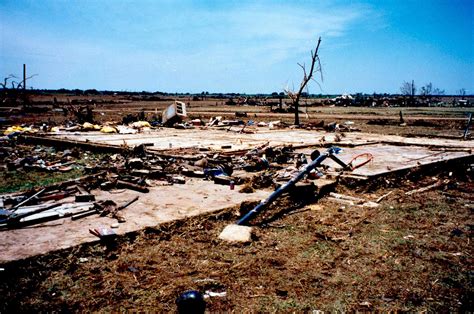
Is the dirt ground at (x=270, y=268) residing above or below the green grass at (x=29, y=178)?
below

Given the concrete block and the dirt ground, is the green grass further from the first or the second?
the concrete block

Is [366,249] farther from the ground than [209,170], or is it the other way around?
[209,170]

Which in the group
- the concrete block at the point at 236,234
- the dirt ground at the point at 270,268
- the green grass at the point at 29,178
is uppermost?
the green grass at the point at 29,178

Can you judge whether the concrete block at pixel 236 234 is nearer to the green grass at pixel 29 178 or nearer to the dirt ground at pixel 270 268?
the dirt ground at pixel 270 268

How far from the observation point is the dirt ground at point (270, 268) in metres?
2.69

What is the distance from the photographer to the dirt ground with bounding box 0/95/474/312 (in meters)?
2.69

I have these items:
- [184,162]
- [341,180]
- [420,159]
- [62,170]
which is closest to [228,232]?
[341,180]

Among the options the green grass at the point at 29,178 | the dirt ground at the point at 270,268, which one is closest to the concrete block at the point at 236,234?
the dirt ground at the point at 270,268

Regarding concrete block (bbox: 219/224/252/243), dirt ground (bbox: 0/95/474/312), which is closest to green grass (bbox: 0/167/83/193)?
dirt ground (bbox: 0/95/474/312)

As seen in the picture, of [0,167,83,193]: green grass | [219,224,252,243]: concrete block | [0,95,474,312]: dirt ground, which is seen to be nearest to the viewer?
[0,95,474,312]: dirt ground

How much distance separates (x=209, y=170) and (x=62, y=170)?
145 inches

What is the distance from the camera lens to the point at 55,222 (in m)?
4.07

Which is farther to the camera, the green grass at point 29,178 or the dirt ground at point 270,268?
the green grass at point 29,178

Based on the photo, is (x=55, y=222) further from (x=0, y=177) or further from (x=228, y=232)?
(x=0, y=177)
